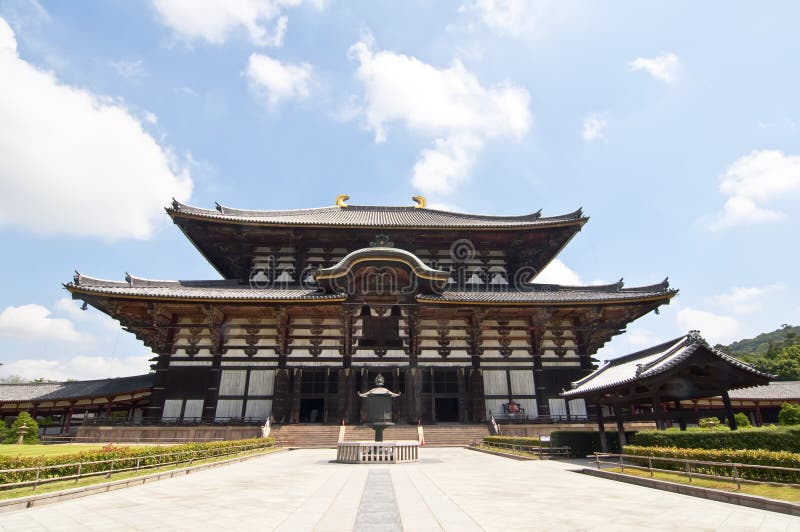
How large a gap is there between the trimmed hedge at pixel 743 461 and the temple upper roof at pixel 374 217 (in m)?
17.9

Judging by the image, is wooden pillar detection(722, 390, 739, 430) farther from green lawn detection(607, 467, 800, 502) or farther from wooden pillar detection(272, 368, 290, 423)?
wooden pillar detection(272, 368, 290, 423)

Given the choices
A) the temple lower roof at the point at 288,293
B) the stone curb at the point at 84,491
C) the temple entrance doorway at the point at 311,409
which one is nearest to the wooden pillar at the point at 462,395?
Result: the temple lower roof at the point at 288,293

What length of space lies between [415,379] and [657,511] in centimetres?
1655

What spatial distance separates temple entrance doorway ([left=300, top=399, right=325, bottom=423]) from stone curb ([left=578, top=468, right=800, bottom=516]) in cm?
1808

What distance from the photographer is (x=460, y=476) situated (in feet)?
35.9

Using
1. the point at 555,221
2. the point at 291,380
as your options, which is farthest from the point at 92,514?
the point at 555,221

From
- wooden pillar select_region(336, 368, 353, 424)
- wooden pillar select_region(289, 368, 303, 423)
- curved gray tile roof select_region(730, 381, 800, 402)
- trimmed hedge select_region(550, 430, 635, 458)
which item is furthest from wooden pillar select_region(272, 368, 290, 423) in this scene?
curved gray tile roof select_region(730, 381, 800, 402)

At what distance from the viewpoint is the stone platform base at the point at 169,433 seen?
20.2 metres

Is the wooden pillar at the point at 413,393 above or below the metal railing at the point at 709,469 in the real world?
above

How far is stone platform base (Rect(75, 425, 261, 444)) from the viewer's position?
20250 mm

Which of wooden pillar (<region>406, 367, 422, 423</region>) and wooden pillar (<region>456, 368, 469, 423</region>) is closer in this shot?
wooden pillar (<region>406, 367, 422, 423</region>)

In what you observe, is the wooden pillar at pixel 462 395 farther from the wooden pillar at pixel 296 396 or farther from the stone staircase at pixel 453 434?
the wooden pillar at pixel 296 396

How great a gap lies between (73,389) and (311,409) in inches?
721

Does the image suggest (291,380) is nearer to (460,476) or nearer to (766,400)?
(460,476)
